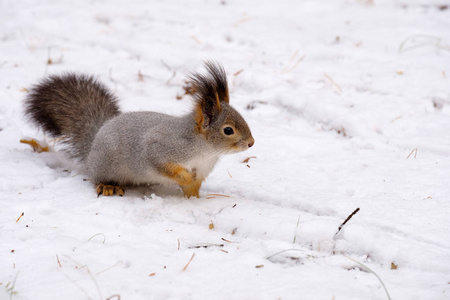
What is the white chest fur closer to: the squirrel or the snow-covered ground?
the squirrel

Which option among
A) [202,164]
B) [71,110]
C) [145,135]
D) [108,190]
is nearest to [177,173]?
[202,164]

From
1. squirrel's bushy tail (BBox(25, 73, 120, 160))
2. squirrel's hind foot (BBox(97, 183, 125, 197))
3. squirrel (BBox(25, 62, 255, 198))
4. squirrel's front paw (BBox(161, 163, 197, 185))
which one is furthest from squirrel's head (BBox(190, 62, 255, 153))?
squirrel's bushy tail (BBox(25, 73, 120, 160))

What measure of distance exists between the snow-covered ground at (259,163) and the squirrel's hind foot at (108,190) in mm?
48

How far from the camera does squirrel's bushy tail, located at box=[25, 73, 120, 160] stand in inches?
102

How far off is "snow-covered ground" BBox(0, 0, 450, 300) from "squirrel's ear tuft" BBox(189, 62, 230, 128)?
0.40m

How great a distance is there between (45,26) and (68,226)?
8.97 ft

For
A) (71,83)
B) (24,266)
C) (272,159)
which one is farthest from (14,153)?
(272,159)

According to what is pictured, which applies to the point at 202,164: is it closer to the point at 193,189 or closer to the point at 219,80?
the point at 193,189

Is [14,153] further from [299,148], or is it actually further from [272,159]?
[299,148]

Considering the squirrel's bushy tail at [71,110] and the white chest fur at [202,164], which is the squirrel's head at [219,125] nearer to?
the white chest fur at [202,164]

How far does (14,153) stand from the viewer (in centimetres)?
264

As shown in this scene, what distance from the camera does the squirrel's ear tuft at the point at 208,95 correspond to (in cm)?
218

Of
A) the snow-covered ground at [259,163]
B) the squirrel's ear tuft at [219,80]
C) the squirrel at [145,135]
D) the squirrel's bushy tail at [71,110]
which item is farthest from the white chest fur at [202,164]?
the squirrel's bushy tail at [71,110]

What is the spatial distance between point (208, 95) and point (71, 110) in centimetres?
86
